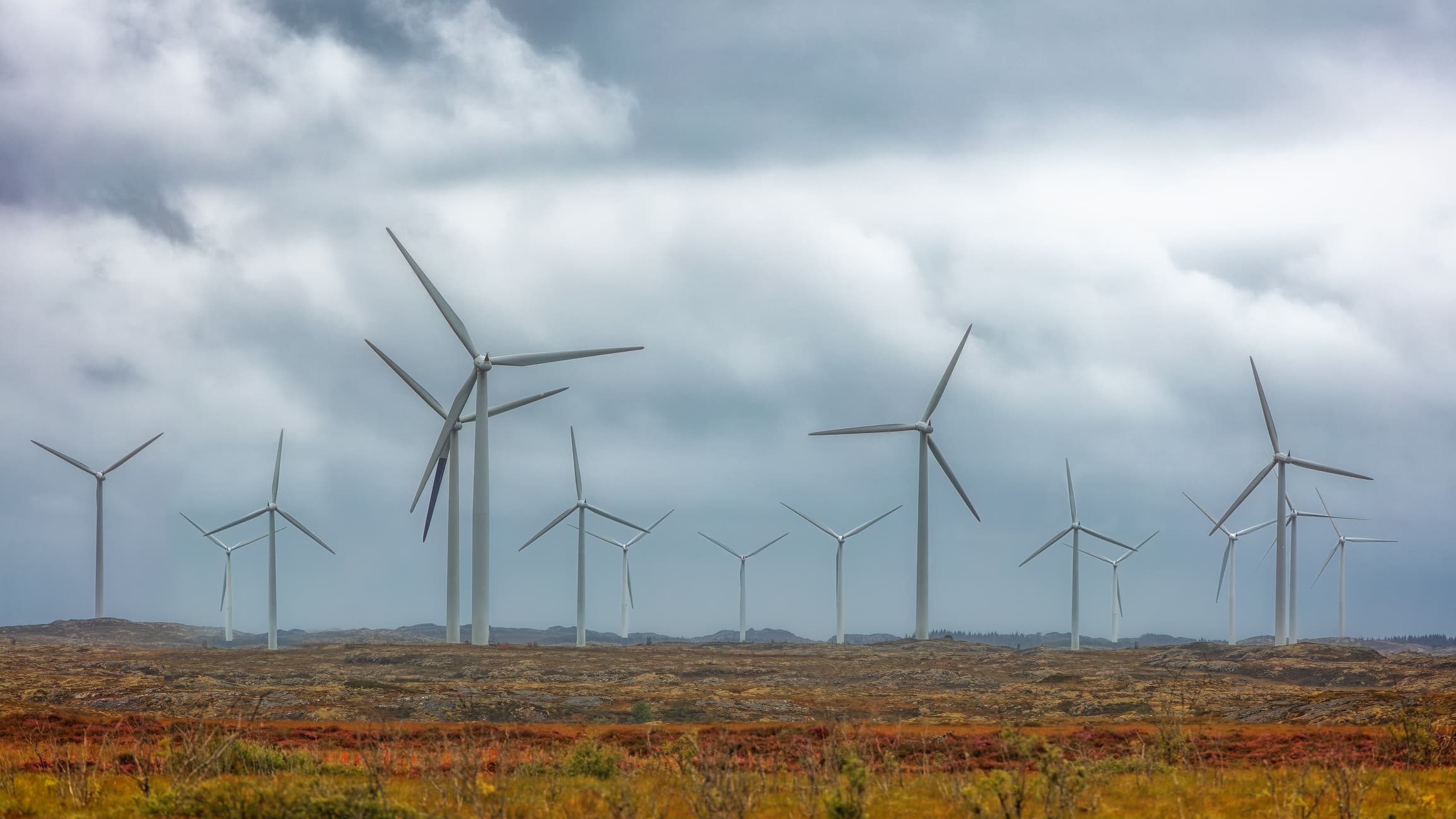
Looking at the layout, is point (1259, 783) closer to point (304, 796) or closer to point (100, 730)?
point (304, 796)

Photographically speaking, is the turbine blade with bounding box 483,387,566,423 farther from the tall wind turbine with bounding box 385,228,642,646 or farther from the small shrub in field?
the small shrub in field

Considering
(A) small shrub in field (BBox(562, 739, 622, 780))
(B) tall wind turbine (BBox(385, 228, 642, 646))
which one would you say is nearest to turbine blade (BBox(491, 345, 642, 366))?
(B) tall wind turbine (BBox(385, 228, 642, 646))

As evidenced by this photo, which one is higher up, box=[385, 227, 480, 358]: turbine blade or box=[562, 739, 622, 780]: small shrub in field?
box=[385, 227, 480, 358]: turbine blade

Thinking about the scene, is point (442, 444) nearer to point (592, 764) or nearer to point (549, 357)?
point (549, 357)

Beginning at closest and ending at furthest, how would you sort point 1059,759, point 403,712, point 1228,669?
point 1059,759 < point 403,712 < point 1228,669

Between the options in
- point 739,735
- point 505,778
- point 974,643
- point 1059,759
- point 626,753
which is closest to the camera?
point 1059,759

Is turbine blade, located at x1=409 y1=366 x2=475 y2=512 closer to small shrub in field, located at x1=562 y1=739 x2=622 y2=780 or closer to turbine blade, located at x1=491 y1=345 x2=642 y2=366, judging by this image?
turbine blade, located at x1=491 y1=345 x2=642 y2=366

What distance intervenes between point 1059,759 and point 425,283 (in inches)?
3677

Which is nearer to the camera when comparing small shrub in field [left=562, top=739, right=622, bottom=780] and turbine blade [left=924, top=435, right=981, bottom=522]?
small shrub in field [left=562, top=739, right=622, bottom=780]

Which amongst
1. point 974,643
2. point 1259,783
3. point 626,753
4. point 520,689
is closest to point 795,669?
point 520,689

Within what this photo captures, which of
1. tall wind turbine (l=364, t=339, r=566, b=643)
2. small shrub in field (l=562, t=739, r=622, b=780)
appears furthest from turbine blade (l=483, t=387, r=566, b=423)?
small shrub in field (l=562, t=739, r=622, b=780)

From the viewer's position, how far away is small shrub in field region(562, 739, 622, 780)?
30.2m

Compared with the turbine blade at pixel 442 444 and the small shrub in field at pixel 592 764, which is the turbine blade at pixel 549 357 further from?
the small shrub in field at pixel 592 764

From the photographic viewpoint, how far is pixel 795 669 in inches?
4058
